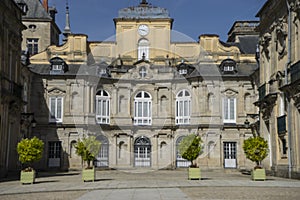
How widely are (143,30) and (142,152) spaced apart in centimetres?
1088

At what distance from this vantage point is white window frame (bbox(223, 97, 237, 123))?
36750 mm

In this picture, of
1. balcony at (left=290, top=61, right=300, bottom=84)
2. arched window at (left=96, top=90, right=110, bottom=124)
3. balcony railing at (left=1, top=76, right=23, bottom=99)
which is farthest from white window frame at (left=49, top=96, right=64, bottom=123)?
balcony at (left=290, top=61, right=300, bottom=84)

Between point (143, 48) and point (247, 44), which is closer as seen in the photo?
point (143, 48)

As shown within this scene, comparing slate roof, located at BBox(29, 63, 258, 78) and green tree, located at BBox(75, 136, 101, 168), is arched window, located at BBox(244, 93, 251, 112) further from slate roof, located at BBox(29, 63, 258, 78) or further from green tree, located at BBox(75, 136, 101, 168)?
green tree, located at BBox(75, 136, 101, 168)

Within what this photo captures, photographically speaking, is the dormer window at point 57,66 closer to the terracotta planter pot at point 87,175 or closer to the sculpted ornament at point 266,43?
the sculpted ornament at point 266,43

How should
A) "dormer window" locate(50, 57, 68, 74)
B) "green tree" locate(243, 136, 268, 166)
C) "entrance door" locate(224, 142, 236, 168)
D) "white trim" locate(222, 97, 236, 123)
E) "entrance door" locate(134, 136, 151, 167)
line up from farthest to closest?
"entrance door" locate(134, 136, 151, 167)
"dormer window" locate(50, 57, 68, 74)
"white trim" locate(222, 97, 236, 123)
"entrance door" locate(224, 142, 236, 168)
"green tree" locate(243, 136, 268, 166)

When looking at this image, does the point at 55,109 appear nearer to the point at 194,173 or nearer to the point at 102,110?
the point at 102,110

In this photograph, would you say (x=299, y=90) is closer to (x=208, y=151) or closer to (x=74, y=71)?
(x=208, y=151)

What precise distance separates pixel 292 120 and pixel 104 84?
18.8m

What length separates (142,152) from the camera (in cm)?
3769

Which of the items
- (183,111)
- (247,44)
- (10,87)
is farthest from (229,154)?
(10,87)

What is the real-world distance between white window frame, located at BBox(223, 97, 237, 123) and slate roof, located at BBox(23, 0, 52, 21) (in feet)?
68.0

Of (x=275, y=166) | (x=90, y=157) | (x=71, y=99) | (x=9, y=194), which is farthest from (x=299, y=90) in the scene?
(x=71, y=99)

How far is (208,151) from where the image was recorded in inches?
1417
